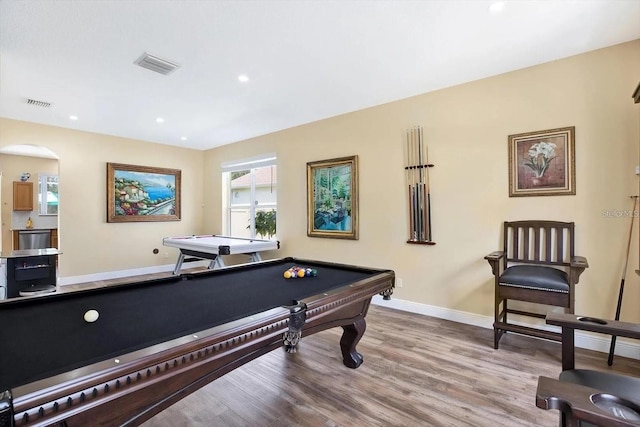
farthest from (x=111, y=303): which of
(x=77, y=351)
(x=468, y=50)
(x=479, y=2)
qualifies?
(x=468, y=50)

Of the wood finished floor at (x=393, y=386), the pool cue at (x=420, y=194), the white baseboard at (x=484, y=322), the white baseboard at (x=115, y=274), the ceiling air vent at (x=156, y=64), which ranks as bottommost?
the wood finished floor at (x=393, y=386)

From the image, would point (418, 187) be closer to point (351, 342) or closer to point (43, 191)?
point (351, 342)

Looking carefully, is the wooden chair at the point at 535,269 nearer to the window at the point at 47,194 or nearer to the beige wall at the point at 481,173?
the beige wall at the point at 481,173

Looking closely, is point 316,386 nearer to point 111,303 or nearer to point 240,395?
point 240,395

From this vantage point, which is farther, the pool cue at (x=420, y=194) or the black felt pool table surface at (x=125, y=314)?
the pool cue at (x=420, y=194)

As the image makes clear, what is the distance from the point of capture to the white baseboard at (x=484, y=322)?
2.46 m

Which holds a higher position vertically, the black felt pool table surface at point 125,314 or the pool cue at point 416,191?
the pool cue at point 416,191

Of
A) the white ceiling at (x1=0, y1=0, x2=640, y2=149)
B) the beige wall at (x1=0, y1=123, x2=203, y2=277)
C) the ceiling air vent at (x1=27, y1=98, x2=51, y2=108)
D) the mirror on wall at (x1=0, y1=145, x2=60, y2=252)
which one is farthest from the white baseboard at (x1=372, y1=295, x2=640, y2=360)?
the mirror on wall at (x1=0, y1=145, x2=60, y2=252)

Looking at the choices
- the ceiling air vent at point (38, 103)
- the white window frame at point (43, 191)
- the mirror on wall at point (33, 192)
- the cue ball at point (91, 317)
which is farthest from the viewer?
the white window frame at point (43, 191)

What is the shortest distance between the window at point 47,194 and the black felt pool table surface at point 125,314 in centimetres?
789

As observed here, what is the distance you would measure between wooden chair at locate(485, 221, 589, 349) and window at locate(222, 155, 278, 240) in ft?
11.6

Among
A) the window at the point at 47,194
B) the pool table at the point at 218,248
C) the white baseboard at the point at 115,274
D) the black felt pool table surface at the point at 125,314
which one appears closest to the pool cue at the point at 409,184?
the black felt pool table surface at the point at 125,314

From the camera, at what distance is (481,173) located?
3.15 metres

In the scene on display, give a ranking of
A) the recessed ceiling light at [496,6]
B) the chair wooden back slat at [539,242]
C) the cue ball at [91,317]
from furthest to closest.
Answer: the chair wooden back slat at [539,242] → the recessed ceiling light at [496,6] → the cue ball at [91,317]
